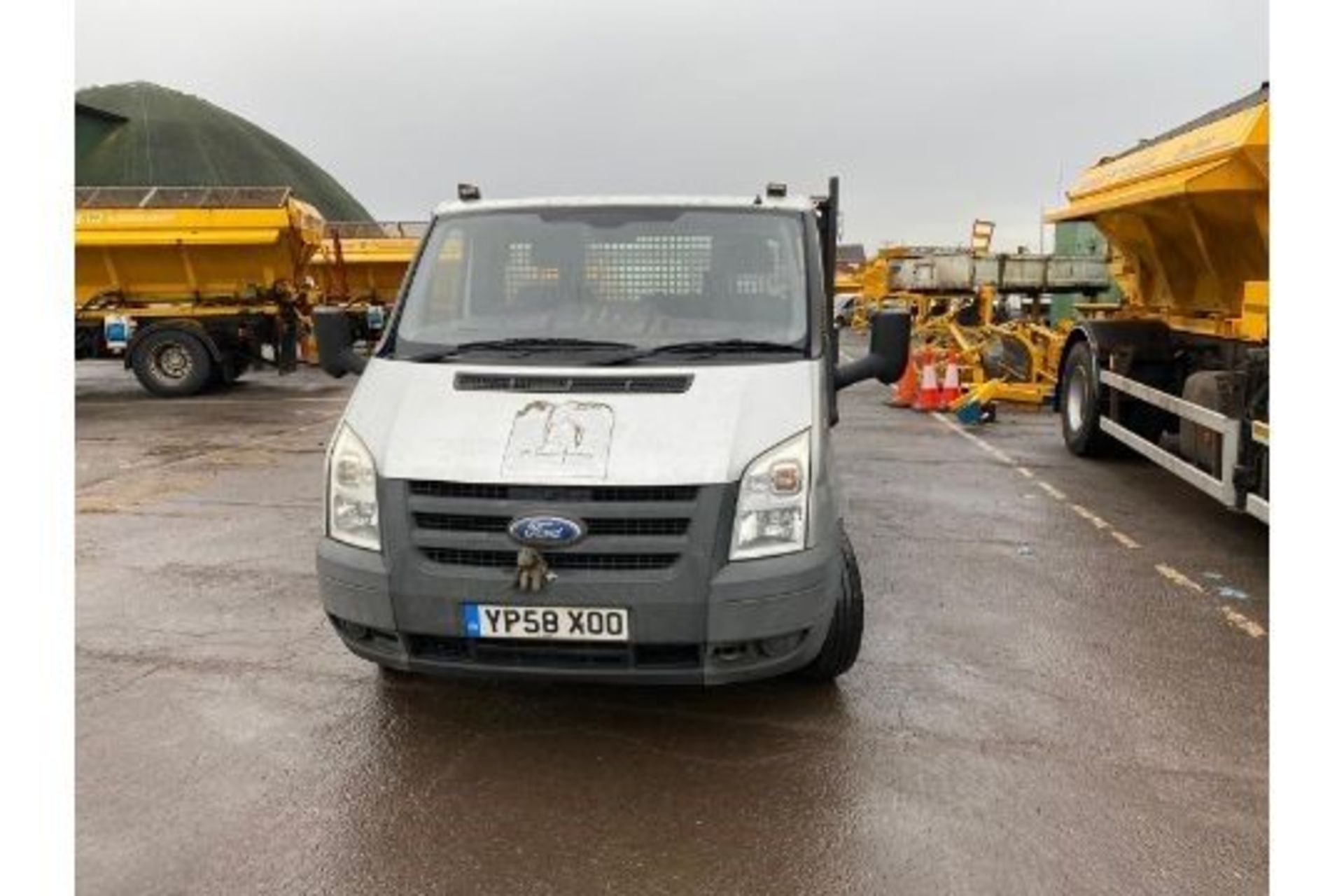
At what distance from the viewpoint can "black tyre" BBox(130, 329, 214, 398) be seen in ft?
52.1

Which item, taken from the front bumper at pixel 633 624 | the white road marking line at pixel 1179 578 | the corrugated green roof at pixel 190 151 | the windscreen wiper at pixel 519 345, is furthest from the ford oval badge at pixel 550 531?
the corrugated green roof at pixel 190 151

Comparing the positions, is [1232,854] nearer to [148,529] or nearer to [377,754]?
[377,754]

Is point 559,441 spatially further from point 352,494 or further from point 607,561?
point 352,494

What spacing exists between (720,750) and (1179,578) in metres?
3.61

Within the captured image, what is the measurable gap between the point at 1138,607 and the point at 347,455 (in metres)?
4.14

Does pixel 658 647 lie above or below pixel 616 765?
above

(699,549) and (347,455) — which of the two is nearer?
(699,549)

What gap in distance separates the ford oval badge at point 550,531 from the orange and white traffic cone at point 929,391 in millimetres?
11292

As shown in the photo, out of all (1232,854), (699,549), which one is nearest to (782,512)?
(699,549)

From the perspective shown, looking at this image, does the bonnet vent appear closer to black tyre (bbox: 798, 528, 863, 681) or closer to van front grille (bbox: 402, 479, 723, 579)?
van front grille (bbox: 402, 479, 723, 579)

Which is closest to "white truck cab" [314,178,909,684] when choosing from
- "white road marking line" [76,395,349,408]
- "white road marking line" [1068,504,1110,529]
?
"white road marking line" [1068,504,1110,529]

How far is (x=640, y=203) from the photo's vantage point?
15.2 feet

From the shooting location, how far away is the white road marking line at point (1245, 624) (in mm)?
5078

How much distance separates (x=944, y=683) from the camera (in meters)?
4.41
